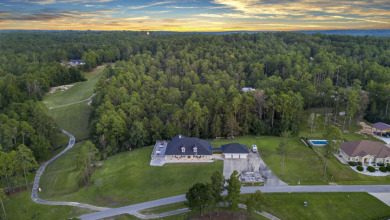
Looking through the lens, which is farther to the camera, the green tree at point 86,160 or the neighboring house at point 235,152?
the neighboring house at point 235,152

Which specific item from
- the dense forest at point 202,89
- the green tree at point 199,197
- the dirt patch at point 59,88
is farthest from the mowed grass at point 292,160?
the dirt patch at point 59,88

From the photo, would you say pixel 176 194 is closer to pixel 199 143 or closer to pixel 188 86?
pixel 199 143

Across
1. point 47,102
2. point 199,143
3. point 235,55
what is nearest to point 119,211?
point 199,143

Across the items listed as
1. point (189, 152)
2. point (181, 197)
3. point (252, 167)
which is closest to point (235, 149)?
point (252, 167)

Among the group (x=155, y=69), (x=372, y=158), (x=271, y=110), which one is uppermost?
(x=155, y=69)

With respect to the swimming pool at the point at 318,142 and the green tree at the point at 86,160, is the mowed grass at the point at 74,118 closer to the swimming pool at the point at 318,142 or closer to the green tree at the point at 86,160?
the green tree at the point at 86,160

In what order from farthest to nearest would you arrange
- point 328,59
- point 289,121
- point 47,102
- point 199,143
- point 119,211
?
point 328,59 < point 47,102 < point 289,121 < point 199,143 < point 119,211
